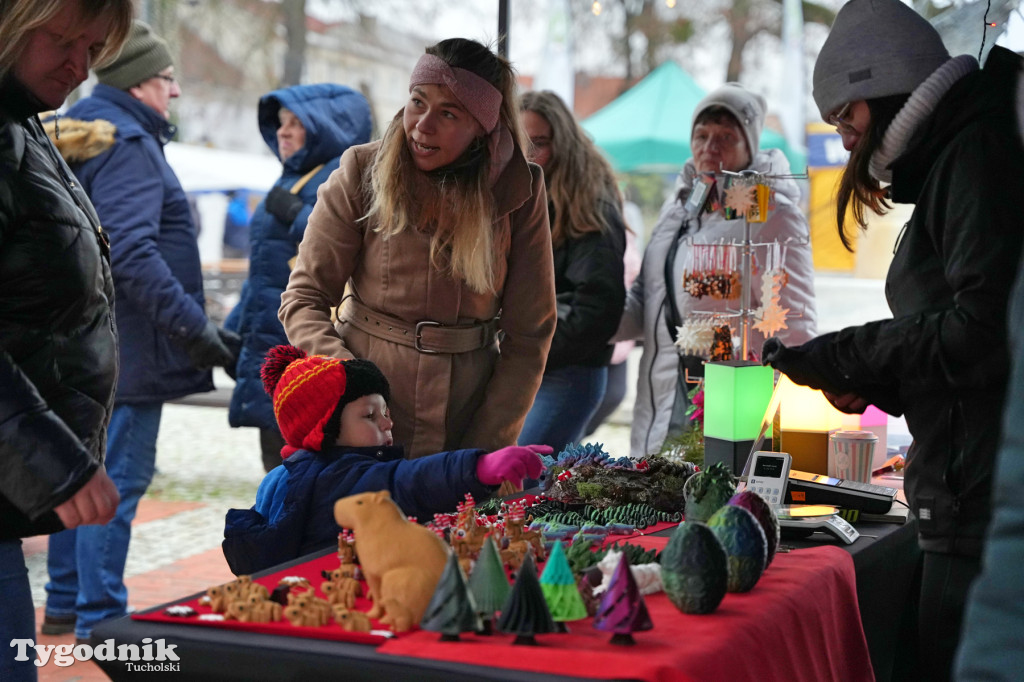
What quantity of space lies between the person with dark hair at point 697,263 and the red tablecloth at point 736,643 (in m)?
1.35

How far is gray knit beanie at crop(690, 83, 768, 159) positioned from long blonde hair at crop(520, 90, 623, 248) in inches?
15.5

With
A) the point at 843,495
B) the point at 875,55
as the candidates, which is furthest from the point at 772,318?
the point at 875,55

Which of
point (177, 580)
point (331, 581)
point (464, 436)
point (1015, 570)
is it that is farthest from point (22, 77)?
point (177, 580)

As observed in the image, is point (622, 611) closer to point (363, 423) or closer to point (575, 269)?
point (363, 423)

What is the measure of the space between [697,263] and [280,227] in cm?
164

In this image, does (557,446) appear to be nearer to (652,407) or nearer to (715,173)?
(652,407)

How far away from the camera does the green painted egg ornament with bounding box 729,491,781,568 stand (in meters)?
1.82

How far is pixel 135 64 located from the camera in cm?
391

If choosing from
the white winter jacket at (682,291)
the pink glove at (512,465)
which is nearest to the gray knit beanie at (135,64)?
the white winter jacket at (682,291)

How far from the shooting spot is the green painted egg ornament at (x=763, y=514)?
71.8 inches

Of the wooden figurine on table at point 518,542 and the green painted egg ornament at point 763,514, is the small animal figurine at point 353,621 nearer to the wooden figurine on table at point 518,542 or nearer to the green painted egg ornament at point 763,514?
the wooden figurine on table at point 518,542

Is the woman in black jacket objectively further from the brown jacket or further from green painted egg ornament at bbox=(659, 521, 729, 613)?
green painted egg ornament at bbox=(659, 521, 729, 613)

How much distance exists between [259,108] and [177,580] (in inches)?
77.3

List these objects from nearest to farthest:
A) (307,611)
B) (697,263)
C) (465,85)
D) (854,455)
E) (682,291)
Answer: (307,611) < (465,85) < (854,455) < (697,263) < (682,291)
